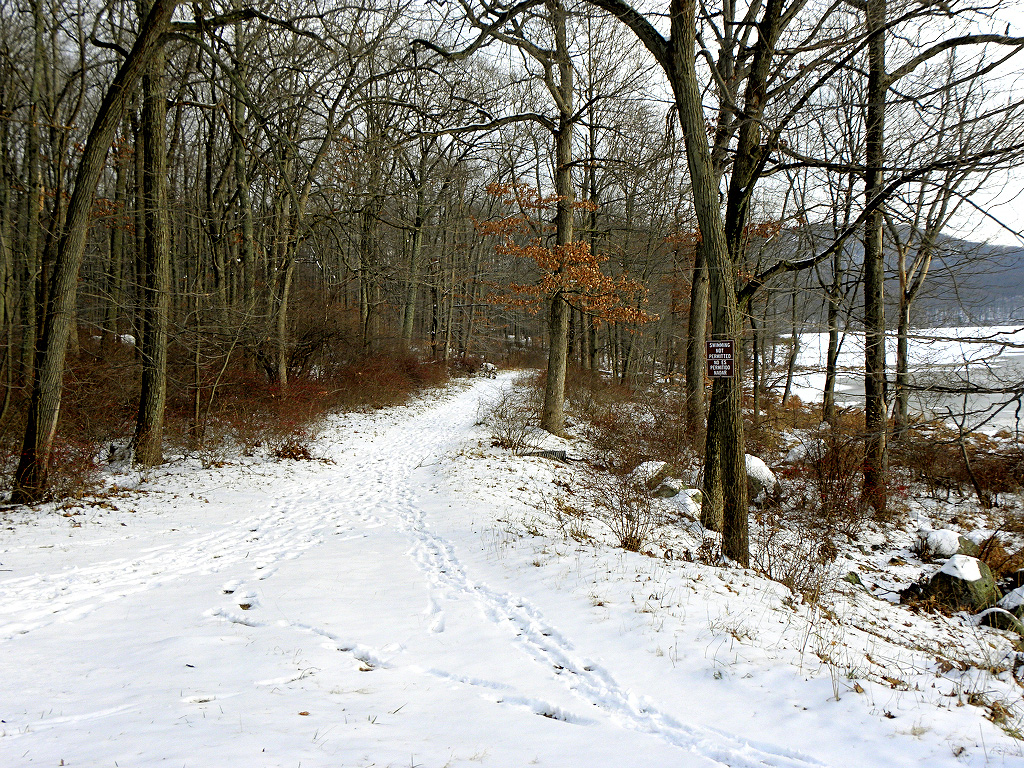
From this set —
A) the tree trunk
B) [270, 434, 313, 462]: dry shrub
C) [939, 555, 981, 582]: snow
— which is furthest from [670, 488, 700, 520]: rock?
[270, 434, 313, 462]: dry shrub

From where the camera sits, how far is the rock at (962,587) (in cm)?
617

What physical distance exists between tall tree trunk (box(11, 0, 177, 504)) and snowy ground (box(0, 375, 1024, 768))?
2.66 ft

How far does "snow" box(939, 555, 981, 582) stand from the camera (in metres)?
6.24

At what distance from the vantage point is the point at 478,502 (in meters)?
8.85

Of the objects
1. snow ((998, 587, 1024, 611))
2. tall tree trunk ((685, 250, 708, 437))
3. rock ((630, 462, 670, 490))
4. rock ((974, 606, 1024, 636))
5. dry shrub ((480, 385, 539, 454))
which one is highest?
tall tree trunk ((685, 250, 708, 437))

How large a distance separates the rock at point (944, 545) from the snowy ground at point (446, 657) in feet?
3.81

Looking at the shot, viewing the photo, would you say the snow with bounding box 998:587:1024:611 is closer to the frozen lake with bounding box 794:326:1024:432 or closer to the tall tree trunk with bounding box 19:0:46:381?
the frozen lake with bounding box 794:326:1024:432

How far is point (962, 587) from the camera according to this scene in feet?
20.4

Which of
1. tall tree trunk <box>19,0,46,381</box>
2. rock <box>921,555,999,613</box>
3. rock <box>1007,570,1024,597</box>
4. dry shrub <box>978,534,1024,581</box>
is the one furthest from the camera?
tall tree trunk <box>19,0,46,381</box>

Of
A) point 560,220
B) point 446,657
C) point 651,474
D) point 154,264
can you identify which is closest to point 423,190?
point 560,220

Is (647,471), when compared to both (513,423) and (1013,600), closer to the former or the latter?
(513,423)

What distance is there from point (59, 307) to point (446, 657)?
7809mm

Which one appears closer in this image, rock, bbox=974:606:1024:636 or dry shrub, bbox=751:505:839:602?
rock, bbox=974:606:1024:636

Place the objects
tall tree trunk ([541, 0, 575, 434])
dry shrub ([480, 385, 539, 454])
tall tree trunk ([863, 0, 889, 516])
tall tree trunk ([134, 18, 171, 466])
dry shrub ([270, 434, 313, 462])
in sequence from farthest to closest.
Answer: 1. dry shrub ([480, 385, 539, 454])
2. tall tree trunk ([541, 0, 575, 434])
3. dry shrub ([270, 434, 313, 462])
4. tall tree trunk ([134, 18, 171, 466])
5. tall tree trunk ([863, 0, 889, 516])
